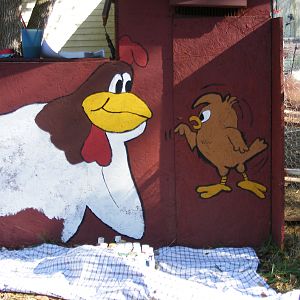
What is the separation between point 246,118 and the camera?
5062mm

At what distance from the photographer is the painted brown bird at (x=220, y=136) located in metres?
5.05

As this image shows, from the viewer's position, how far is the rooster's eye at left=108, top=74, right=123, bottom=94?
197 inches

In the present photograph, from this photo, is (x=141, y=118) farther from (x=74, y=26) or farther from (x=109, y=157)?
(x=74, y=26)

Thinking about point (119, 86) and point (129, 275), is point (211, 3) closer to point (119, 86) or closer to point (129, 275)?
point (119, 86)

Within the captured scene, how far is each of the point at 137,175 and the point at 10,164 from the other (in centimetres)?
127

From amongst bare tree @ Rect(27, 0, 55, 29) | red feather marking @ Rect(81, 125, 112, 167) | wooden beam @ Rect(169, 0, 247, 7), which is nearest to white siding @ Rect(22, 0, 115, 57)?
bare tree @ Rect(27, 0, 55, 29)

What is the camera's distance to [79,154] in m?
5.07

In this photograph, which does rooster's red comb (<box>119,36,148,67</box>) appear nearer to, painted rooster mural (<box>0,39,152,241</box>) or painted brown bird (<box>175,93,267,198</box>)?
painted rooster mural (<box>0,39,152,241</box>)

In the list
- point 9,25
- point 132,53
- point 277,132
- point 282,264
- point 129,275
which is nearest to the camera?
point 129,275

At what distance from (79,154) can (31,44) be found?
48.1 inches

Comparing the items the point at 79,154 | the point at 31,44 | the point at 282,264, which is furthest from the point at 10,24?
the point at 282,264

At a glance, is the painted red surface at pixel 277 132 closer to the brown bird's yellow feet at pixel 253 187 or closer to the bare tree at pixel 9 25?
the brown bird's yellow feet at pixel 253 187

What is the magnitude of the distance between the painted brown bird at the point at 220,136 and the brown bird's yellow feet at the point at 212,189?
0.01 meters

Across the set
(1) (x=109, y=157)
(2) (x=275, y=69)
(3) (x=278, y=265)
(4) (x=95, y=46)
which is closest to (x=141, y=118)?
(1) (x=109, y=157)
